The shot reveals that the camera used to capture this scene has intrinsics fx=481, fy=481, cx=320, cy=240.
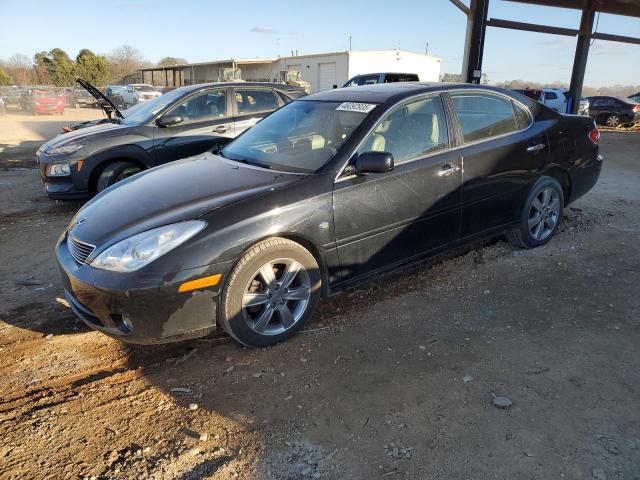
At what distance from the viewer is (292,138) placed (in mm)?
3967

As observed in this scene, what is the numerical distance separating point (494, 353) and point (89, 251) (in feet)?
8.78

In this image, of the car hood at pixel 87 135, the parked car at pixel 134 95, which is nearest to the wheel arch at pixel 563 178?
the car hood at pixel 87 135

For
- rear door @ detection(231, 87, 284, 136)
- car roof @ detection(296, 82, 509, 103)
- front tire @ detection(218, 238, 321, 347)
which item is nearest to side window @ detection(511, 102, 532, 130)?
car roof @ detection(296, 82, 509, 103)

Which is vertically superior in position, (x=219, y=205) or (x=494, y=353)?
(x=219, y=205)

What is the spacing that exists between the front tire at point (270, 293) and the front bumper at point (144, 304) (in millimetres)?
110


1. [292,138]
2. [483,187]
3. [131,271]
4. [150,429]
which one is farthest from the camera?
[483,187]

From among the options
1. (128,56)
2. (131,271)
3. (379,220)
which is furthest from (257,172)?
(128,56)

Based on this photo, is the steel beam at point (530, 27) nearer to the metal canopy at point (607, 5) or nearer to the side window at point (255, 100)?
the metal canopy at point (607, 5)

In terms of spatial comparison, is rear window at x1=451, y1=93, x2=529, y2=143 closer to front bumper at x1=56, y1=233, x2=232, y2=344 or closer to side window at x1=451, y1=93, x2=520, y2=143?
side window at x1=451, y1=93, x2=520, y2=143

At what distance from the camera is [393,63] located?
41.9 metres

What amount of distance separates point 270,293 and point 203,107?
4.70m

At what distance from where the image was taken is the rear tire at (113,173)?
6.42 m

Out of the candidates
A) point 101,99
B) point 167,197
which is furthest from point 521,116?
point 101,99

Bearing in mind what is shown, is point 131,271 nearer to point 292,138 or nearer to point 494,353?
point 292,138
